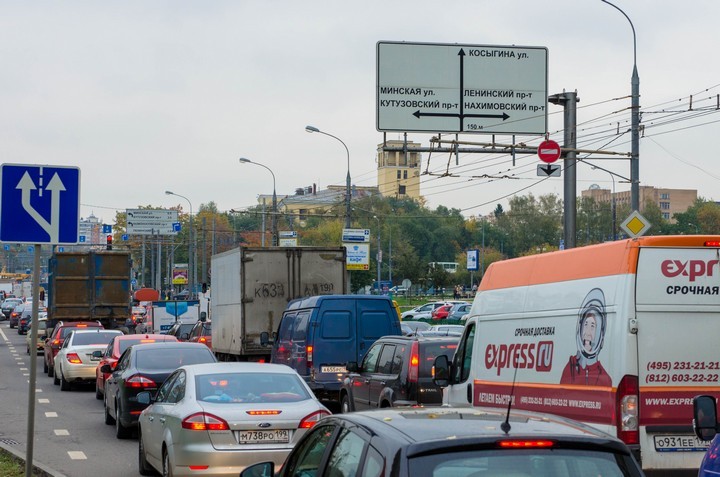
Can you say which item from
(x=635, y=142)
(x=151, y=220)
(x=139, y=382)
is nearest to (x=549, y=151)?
(x=635, y=142)

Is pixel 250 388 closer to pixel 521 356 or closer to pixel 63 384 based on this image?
pixel 521 356

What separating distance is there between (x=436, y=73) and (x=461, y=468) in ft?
76.9

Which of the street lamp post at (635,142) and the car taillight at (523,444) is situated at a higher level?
the street lamp post at (635,142)

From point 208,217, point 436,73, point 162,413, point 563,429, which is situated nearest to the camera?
point 563,429

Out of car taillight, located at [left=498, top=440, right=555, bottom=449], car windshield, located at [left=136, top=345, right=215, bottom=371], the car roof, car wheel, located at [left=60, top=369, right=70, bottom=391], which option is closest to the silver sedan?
car windshield, located at [left=136, top=345, right=215, bottom=371]

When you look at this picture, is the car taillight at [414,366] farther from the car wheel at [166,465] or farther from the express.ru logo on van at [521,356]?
the car wheel at [166,465]

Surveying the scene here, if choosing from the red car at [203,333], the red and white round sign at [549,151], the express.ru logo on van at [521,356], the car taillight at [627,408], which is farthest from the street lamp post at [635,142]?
the car taillight at [627,408]

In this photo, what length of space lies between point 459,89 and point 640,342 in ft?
61.0

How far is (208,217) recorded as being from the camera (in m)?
124

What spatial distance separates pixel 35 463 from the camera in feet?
42.1

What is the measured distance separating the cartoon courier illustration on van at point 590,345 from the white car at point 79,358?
18.1m

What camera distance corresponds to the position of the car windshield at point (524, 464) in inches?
172

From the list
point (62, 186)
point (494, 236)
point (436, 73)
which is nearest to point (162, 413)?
point (62, 186)

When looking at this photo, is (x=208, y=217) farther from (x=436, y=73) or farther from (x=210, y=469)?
(x=210, y=469)
